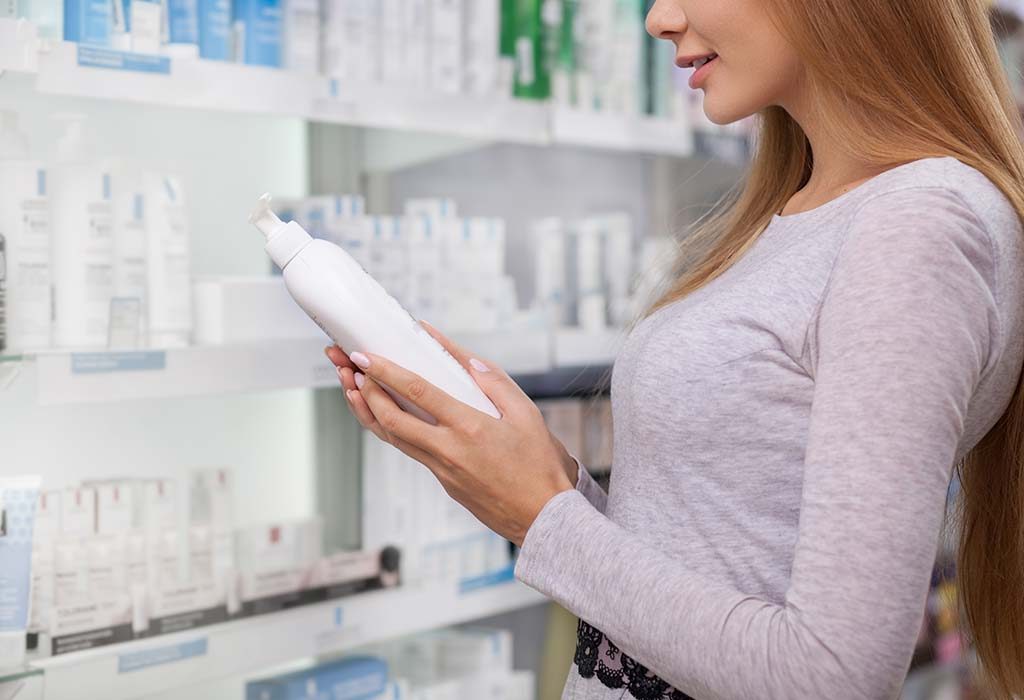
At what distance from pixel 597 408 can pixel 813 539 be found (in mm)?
1306

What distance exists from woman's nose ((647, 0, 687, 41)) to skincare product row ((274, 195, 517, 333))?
2.08ft

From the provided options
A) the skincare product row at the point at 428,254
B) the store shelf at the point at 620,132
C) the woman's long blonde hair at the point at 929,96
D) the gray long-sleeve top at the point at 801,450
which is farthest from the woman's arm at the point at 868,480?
the store shelf at the point at 620,132

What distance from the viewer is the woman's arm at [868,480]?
68cm

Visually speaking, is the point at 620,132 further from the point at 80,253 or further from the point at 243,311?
the point at 80,253

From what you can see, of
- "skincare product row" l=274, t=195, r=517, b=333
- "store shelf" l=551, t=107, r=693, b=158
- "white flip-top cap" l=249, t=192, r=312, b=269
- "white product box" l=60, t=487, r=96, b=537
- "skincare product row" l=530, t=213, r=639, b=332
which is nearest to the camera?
"white flip-top cap" l=249, t=192, r=312, b=269

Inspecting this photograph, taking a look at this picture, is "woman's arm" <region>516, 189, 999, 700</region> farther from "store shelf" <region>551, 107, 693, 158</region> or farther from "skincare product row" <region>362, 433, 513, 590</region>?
"store shelf" <region>551, 107, 693, 158</region>

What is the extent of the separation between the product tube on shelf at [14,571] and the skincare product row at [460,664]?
2.35ft

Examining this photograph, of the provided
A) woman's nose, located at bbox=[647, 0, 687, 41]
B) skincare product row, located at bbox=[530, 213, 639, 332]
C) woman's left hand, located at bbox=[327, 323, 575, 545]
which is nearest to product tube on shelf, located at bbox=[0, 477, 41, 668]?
woman's left hand, located at bbox=[327, 323, 575, 545]

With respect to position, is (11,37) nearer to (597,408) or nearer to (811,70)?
(811,70)

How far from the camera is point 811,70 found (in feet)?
2.84

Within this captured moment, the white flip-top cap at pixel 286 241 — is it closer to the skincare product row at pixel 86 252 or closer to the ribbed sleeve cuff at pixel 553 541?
the ribbed sleeve cuff at pixel 553 541

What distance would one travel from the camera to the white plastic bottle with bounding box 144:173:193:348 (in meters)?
1.32

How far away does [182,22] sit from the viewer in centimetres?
135

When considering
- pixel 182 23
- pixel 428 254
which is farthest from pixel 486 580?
pixel 182 23
